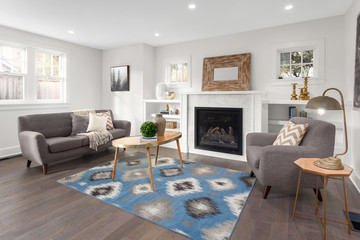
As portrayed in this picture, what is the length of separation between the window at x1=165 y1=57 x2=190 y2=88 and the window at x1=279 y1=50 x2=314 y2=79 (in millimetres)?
1998

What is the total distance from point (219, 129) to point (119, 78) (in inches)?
116

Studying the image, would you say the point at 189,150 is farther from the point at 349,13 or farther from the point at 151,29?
the point at 349,13

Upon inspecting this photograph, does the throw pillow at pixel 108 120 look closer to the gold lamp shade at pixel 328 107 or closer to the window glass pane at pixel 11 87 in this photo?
the window glass pane at pixel 11 87

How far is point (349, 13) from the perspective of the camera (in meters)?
3.21

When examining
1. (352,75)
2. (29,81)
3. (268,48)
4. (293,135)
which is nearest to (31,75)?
(29,81)

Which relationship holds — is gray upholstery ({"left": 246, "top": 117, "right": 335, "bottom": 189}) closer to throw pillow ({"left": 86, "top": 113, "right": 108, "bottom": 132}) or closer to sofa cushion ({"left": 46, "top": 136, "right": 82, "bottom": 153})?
sofa cushion ({"left": 46, "top": 136, "right": 82, "bottom": 153})

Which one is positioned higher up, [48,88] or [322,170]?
[48,88]

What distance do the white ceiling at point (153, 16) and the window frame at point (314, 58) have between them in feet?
1.36

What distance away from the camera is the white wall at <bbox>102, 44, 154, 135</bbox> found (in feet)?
16.9

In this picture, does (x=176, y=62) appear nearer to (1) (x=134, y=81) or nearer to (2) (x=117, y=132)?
(1) (x=134, y=81)

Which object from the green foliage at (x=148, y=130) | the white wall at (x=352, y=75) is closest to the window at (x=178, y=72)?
the green foliage at (x=148, y=130)

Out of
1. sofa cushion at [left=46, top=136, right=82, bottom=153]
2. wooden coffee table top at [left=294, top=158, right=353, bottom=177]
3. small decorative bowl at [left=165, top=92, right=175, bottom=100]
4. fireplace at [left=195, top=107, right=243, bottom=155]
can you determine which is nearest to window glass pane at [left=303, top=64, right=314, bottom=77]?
fireplace at [left=195, top=107, right=243, bottom=155]

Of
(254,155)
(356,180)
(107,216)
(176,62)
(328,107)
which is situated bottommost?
(107,216)

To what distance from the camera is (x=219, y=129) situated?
4246 millimetres
